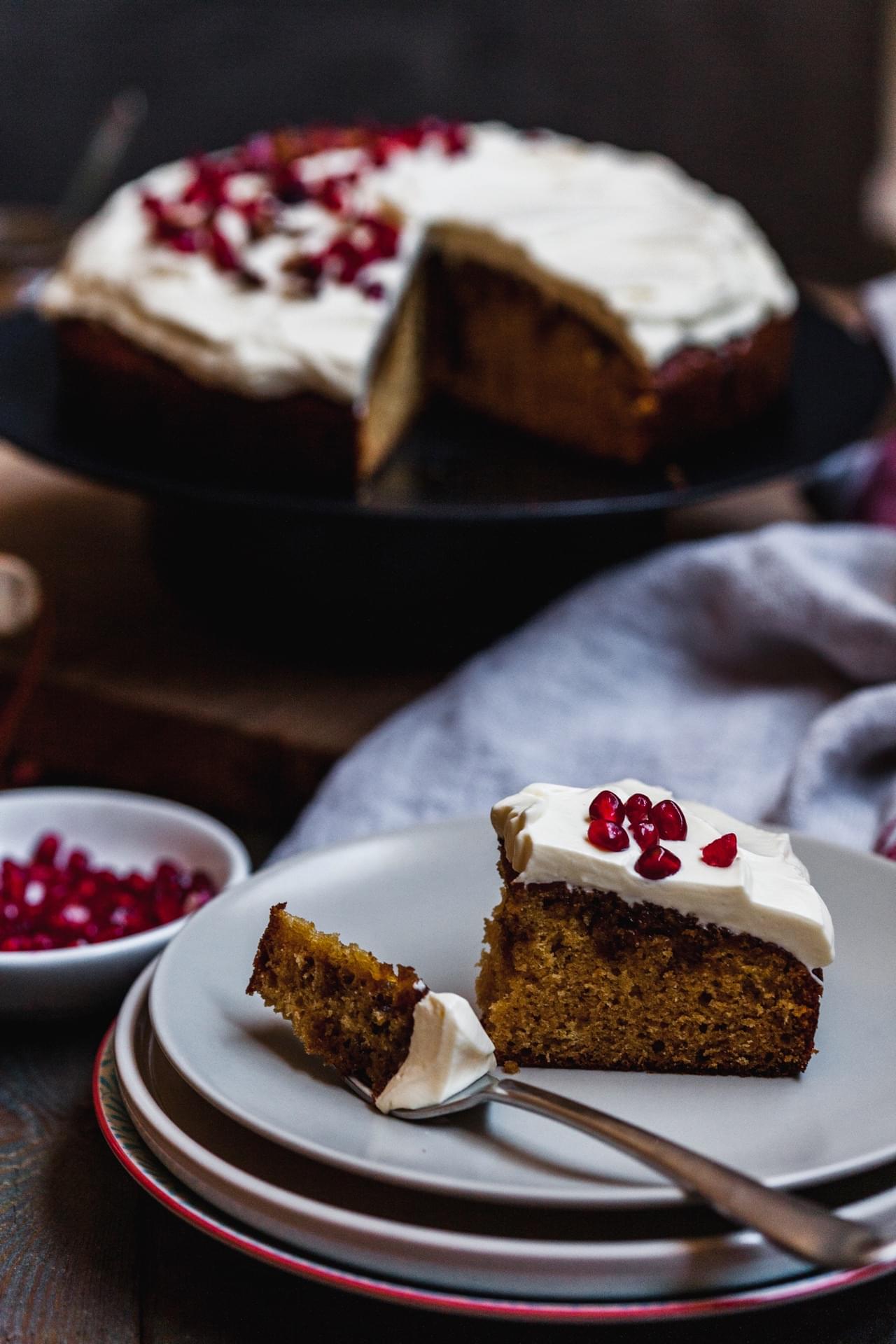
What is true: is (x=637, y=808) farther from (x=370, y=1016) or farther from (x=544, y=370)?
(x=544, y=370)

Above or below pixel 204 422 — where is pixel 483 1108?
above

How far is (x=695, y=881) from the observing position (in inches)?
49.6

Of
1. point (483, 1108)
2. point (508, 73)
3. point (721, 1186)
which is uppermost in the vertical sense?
point (721, 1186)

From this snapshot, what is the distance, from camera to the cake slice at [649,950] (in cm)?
127

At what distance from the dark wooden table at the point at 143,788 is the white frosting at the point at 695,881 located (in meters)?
0.28

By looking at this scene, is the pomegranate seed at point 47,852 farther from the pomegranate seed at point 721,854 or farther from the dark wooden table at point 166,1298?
the pomegranate seed at point 721,854

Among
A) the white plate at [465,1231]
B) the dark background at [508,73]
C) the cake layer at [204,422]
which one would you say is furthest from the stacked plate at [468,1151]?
the dark background at [508,73]

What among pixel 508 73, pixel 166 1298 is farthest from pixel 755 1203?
pixel 508 73

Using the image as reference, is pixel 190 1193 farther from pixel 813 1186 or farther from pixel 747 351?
pixel 747 351

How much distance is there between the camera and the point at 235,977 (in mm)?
1346

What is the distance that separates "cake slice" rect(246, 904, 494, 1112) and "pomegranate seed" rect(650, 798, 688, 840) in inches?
9.0

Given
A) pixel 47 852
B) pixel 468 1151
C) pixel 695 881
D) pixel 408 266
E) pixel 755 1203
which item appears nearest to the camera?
pixel 755 1203

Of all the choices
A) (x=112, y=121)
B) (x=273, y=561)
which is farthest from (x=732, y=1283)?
(x=112, y=121)

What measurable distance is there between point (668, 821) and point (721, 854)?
0.05m
